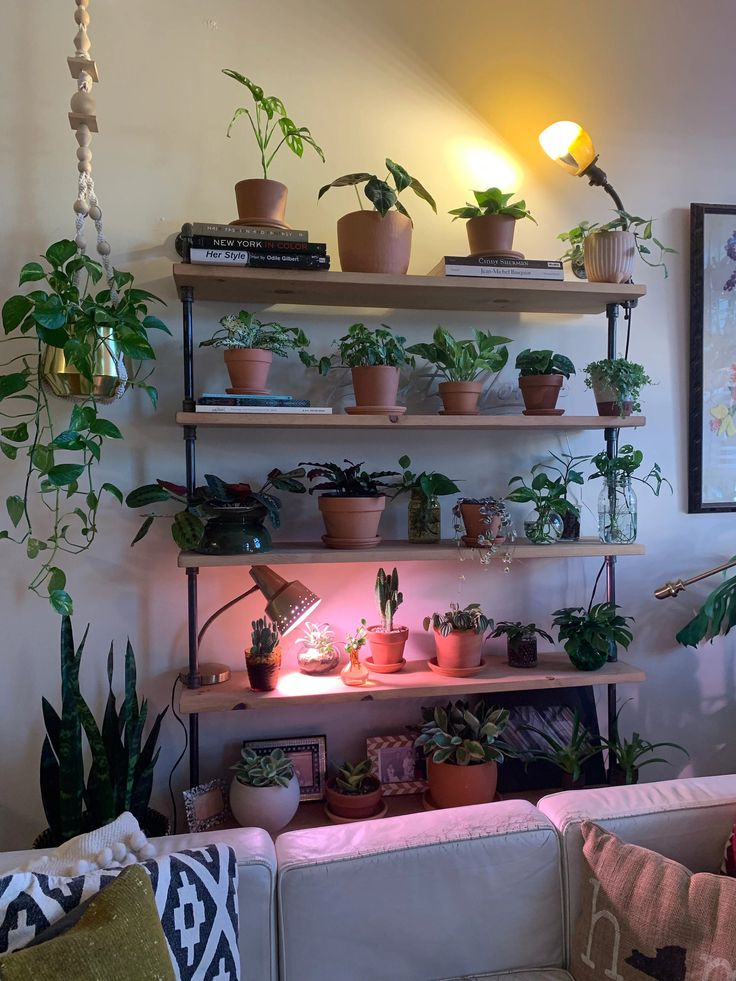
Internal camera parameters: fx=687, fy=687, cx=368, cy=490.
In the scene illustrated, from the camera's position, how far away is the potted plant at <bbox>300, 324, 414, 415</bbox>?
1.72 metres

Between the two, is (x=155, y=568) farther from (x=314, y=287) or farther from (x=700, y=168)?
(x=700, y=168)

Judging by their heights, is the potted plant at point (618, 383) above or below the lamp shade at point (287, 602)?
above

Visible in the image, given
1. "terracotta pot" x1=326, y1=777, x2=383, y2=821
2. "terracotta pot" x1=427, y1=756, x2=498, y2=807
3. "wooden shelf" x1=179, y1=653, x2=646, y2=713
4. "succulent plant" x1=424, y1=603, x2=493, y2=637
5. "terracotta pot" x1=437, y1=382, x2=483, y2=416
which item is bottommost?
"terracotta pot" x1=326, y1=777, x2=383, y2=821

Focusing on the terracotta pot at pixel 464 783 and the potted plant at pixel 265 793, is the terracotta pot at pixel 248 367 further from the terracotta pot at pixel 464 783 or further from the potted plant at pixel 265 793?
the terracotta pot at pixel 464 783

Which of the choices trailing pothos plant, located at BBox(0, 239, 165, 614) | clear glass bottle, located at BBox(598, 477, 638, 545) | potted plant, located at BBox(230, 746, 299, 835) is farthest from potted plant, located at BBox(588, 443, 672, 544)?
trailing pothos plant, located at BBox(0, 239, 165, 614)

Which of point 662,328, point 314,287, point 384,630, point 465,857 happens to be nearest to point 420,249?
point 314,287

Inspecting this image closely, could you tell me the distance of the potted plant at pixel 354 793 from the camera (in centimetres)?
175

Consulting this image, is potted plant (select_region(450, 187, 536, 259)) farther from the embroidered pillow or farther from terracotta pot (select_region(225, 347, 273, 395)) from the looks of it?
the embroidered pillow

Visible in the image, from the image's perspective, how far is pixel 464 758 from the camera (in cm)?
174

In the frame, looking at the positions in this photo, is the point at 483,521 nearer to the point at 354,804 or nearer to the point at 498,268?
the point at 498,268

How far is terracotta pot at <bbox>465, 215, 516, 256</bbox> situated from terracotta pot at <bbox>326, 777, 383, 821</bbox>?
56.9 inches

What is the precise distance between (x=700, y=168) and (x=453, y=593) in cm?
152

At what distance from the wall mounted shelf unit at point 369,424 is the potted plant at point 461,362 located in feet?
0.22

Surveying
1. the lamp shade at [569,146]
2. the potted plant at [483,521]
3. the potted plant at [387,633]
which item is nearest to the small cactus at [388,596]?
the potted plant at [387,633]
